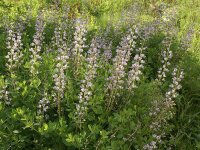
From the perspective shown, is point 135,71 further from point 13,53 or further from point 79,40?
point 13,53

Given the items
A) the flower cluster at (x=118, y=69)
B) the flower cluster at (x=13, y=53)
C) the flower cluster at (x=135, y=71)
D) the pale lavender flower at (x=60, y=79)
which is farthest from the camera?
the flower cluster at (x=13, y=53)

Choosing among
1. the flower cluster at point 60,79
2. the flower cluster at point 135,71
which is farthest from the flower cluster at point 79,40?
the flower cluster at point 135,71

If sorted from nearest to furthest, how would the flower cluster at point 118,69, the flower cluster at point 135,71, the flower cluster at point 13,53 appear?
the flower cluster at point 118,69 → the flower cluster at point 135,71 → the flower cluster at point 13,53

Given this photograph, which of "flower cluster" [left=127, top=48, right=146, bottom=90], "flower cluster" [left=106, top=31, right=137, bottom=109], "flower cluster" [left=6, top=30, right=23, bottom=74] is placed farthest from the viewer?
"flower cluster" [left=6, top=30, right=23, bottom=74]

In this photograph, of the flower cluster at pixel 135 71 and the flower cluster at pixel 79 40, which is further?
the flower cluster at pixel 79 40

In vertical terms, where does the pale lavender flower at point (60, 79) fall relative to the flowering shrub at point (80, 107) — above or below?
above

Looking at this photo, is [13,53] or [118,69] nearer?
[118,69]

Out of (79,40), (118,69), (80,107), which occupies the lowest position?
(80,107)

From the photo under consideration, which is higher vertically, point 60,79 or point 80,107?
point 60,79

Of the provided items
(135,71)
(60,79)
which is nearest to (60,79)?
(60,79)

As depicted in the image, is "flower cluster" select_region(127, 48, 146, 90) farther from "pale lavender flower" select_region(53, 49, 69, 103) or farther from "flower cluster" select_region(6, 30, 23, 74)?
"flower cluster" select_region(6, 30, 23, 74)

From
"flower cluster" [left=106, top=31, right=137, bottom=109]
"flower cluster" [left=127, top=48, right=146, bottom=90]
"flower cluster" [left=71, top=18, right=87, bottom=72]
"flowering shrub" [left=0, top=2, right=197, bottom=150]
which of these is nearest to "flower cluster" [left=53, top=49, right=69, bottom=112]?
"flowering shrub" [left=0, top=2, right=197, bottom=150]

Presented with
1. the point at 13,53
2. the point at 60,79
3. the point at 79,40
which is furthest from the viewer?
the point at 79,40

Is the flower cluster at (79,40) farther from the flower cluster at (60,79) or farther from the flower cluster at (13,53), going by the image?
the flower cluster at (13,53)
